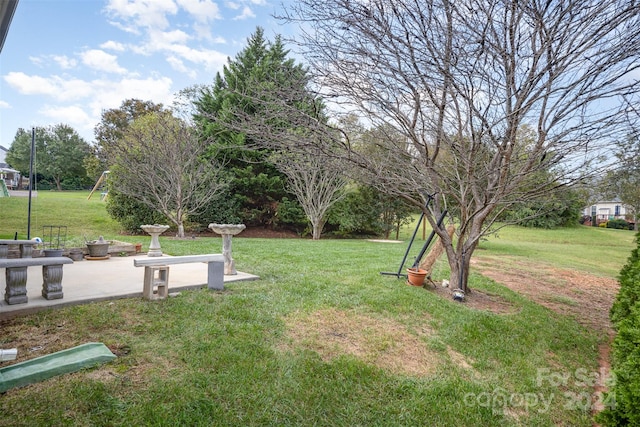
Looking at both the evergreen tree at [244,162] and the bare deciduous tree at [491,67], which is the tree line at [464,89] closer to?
the bare deciduous tree at [491,67]

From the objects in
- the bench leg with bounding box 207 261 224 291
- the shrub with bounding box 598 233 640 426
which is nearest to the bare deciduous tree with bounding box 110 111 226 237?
the bench leg with bounding box 207 261 224 291

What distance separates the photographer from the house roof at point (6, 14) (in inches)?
70.1

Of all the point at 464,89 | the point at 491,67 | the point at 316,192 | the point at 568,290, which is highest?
the point at 491,67

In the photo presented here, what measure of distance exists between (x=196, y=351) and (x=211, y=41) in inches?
284

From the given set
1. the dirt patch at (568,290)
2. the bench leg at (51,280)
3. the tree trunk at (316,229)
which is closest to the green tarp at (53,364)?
the bench leg at (51,280)

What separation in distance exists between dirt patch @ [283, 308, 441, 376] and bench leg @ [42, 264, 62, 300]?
237 centimetres

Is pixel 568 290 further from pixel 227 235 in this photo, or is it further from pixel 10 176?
pixel 10 176

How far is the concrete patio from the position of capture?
128 inches

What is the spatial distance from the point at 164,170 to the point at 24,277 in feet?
22.8

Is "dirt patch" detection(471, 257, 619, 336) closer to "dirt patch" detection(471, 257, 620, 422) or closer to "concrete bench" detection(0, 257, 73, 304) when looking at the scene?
"dirt patch" detection(471, 257, 620, 422)

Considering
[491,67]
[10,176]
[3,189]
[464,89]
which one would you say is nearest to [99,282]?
[3,189]

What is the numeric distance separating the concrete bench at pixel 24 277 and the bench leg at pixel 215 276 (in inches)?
57.9

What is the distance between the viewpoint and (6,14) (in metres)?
1.88

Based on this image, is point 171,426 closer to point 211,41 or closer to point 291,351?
point 291,351
